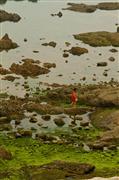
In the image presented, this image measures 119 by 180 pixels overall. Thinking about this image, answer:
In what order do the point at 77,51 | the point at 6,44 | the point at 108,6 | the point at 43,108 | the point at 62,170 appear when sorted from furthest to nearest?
the point at 108,6
the point at 6,44
the point at 77,51
the point at 43,108
the point at 62,170

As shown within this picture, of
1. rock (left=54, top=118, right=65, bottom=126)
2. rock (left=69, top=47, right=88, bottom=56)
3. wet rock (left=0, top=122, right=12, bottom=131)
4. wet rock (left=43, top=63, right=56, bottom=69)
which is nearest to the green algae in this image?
wet rock (left=0, top=122, right=12, bottom=131)

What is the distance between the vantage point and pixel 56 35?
86000 mm

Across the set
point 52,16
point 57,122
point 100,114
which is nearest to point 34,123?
point 57,122

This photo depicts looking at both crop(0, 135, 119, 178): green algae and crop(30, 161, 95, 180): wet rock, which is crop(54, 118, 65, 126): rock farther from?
crop(30, 161, 95, 180): wet rock

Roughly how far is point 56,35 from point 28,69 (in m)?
25.2

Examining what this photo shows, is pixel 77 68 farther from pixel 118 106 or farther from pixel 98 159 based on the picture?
pixel 98 159

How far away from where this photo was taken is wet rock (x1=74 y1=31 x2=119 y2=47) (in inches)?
3145

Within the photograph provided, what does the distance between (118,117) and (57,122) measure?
5434 mm

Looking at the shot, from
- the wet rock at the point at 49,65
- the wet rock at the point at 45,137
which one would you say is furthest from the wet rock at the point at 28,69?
the wet rock at the point at 45,137

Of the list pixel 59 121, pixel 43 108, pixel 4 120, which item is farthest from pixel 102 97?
pixel 4 120

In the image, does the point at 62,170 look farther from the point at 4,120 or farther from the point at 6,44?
the point at 6,44

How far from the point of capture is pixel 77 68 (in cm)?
6531

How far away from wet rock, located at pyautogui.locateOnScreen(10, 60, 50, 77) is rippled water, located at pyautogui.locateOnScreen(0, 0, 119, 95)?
1.16 metres

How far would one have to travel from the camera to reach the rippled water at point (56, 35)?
62.2m
